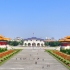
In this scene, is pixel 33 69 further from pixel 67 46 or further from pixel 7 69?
pixel 67 46

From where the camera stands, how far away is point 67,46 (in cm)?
7025

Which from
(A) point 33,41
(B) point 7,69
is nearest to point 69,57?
(B) point 7,69

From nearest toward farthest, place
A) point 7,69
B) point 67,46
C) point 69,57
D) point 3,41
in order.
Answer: point 7,69 < point 69,57 < point 67,46 < point 3,41

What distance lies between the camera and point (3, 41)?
7669cm

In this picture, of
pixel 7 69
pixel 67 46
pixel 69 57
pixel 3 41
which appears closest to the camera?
pixel 7 69

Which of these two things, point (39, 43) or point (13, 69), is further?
point (39, 43)

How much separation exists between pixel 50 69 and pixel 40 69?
0.96 m

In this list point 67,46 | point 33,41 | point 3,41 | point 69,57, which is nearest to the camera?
point 69,57

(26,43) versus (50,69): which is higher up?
(26,43)

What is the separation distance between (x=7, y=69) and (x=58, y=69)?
16.1 ft

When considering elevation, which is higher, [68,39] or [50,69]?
[68,39]

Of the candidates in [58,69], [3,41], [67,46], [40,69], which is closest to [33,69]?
[40,69]

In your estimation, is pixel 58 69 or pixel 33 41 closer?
pixel 58 69

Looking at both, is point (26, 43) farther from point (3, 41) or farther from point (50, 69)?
point (50, 69)
